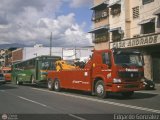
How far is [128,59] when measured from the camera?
2008cm

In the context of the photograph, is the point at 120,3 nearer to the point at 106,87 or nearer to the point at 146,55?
the point at 146,55

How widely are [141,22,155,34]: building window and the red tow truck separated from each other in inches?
705

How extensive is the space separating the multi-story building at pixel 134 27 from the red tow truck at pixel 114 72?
15164mm

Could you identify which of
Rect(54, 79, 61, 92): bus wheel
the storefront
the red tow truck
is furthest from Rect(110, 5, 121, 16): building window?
the red tow truck

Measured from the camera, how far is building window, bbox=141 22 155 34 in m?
38.3

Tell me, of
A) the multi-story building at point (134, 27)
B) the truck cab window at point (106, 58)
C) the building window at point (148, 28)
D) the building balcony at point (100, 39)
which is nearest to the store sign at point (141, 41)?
the multi-story building at point (134, 27)

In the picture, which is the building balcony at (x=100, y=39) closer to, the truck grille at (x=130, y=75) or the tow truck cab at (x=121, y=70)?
the tow truck cab at (x=121, y=70)

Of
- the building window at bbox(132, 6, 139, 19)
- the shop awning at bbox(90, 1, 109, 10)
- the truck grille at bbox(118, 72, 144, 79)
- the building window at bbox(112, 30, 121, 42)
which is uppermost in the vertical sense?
the shop awning at bbox(90, 1, 109, 10)

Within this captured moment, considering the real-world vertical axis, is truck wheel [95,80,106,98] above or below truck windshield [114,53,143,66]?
below

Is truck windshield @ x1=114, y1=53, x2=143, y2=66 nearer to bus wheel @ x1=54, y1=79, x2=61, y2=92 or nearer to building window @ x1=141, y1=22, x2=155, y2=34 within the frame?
bus wheel @ x1=54, y1=79, x2=61, y2=92

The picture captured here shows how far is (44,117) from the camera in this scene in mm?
12836

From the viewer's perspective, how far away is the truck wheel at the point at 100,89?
20359 millimetres

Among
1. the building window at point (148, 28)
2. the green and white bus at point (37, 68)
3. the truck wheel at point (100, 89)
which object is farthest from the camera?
the building window at point (148, 28)

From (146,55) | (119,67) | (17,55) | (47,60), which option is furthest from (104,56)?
(17,55)
